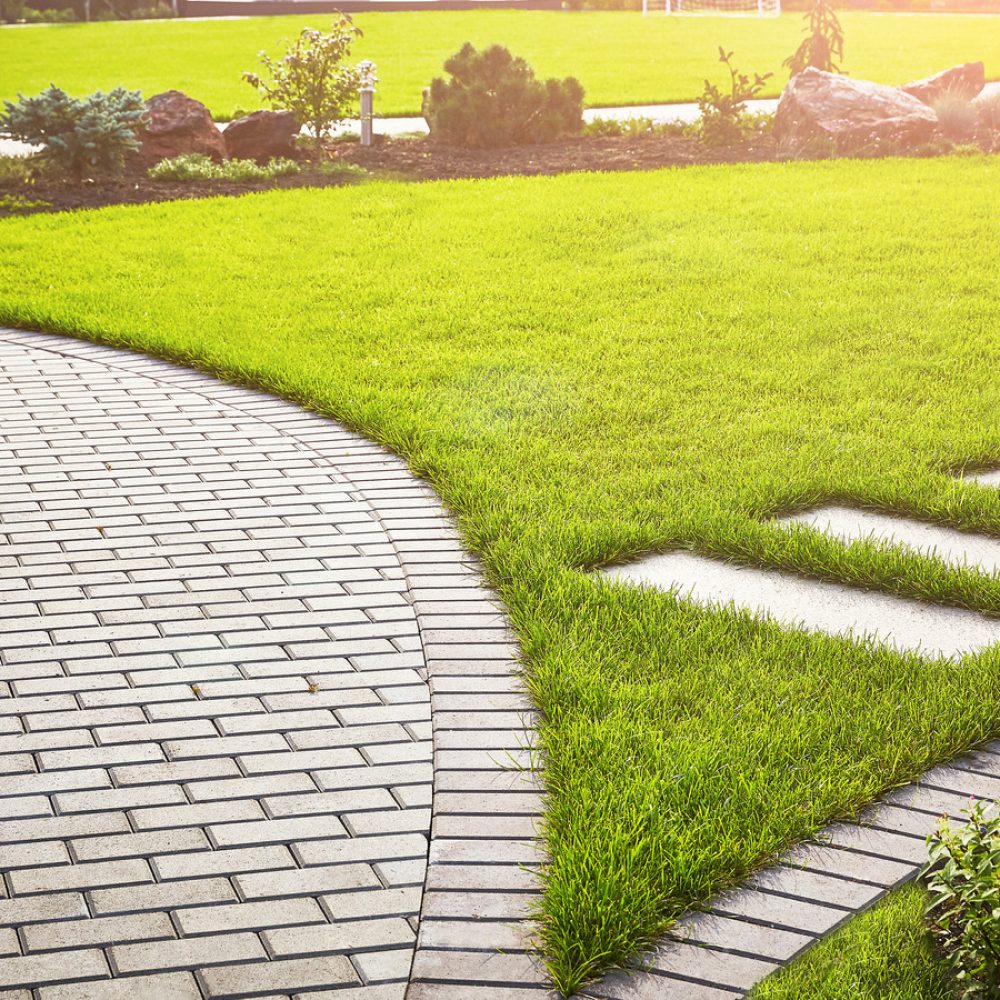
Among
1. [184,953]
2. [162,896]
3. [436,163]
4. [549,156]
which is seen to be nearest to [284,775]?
[162,896]

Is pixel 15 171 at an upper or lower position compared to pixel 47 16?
lower

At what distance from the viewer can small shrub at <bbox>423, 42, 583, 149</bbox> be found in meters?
14.3

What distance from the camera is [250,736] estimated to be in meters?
3.44

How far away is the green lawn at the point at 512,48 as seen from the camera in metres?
22.1

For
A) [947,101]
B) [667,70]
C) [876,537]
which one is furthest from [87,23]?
[876,537]

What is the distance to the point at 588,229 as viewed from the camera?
9.98 meters

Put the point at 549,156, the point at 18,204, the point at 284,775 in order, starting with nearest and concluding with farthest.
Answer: the point at 284,775, the point at 18,204, the point at 549,156

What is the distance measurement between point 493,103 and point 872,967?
13.2 m

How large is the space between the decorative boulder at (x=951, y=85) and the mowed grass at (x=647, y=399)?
12.7ft

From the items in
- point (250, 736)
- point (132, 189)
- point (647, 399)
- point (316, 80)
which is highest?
point (316, 80)

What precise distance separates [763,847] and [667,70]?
23208 millimetres

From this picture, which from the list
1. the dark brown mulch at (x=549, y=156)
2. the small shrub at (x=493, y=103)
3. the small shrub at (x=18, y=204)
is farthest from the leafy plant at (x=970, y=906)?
the small shrub at (x=493, y=103)

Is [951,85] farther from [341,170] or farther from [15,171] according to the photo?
[15,171]

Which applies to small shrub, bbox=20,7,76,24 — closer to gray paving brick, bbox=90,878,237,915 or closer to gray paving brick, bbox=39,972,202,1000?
gray paving brick, bbox=90,878,237,915
